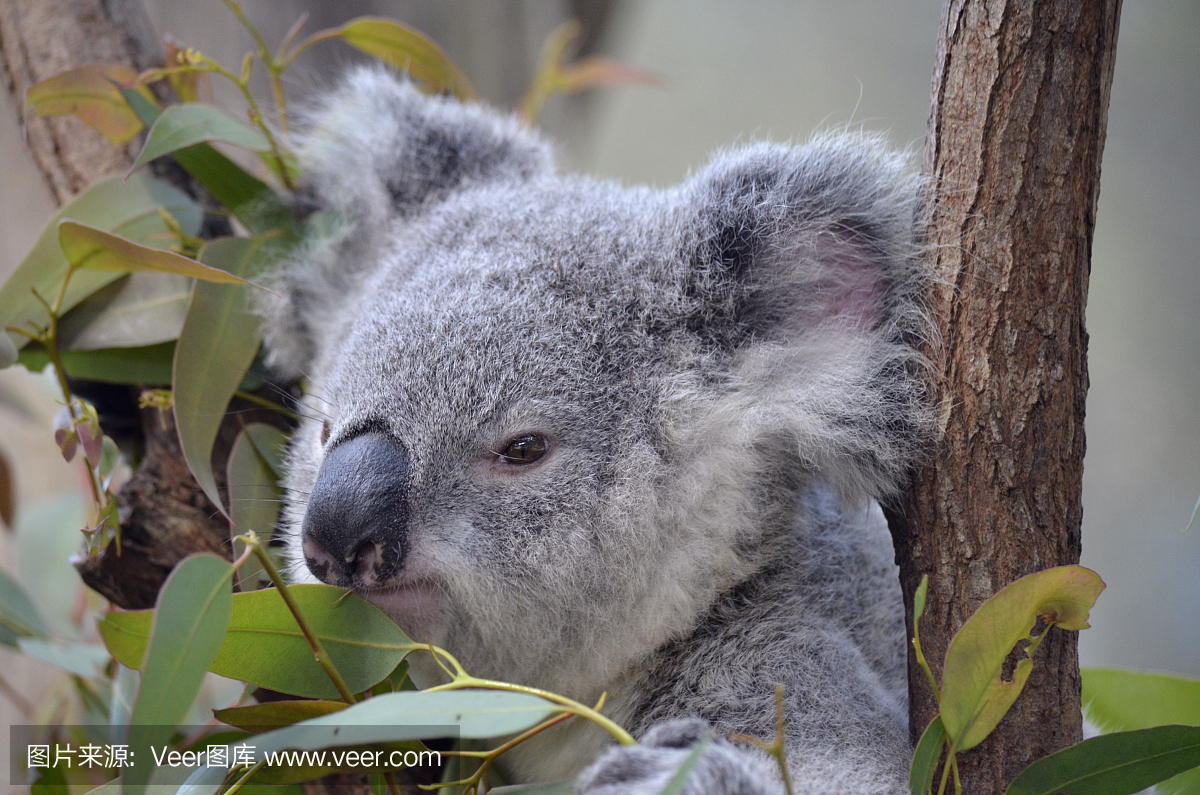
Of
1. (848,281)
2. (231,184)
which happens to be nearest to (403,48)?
(231,184)

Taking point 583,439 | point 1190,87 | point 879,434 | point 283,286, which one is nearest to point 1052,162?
point 879,434

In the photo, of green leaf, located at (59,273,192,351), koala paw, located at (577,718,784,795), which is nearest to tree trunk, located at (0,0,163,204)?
green leaf, located at (59,273,192,351)

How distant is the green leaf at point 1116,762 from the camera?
1094mm

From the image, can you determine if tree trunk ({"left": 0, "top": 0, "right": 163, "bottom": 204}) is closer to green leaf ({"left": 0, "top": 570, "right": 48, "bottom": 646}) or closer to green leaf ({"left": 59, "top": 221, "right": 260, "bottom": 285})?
green leaf ({"left": 59, "top": 221, "right": 260, "bottom": 285})

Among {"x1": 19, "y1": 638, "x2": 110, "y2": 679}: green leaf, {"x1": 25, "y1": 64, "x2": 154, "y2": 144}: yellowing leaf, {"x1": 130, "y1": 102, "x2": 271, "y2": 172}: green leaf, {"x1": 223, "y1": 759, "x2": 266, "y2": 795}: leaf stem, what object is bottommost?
{"x1": 223, "y1": 759, "x2": 266, "y2": 795}: leaf stem

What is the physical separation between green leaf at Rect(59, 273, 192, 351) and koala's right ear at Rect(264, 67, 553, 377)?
181mm

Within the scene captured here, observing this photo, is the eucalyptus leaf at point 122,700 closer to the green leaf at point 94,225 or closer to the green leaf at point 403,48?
the green leaf at point 94,225

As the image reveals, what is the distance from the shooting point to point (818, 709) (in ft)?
4.26

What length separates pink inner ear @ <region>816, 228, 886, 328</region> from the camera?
1.39 meters

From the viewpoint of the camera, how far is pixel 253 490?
1575 millimetres

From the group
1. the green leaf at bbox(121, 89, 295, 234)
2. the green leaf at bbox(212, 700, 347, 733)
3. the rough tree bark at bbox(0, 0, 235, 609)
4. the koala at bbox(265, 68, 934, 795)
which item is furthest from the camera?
the rough tree bark at bbox(0, 0, 235, 609)

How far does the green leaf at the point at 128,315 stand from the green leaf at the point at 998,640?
148 centimetres

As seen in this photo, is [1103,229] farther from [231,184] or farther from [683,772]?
[683,772]

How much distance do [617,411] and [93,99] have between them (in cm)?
123
